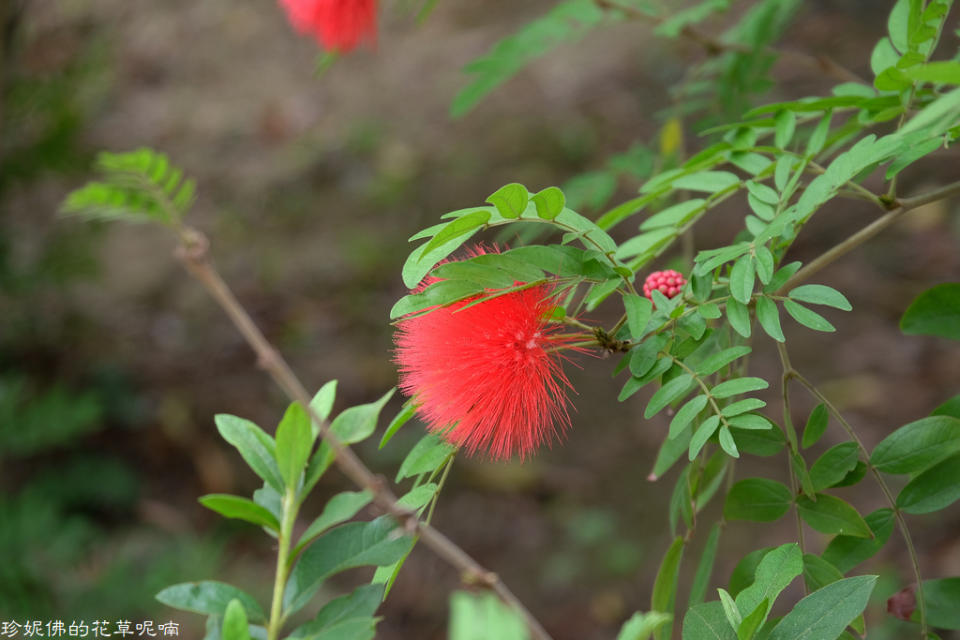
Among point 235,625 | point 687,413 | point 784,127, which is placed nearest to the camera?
point 235,625

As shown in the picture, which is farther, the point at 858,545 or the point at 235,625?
the point at 858,545

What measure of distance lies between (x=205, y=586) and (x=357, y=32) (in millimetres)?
981

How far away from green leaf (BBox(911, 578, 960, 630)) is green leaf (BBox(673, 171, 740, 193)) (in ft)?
1.12

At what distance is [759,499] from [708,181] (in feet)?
0.88

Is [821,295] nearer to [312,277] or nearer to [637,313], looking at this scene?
[637,313]

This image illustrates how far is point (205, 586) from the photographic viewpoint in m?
0.49

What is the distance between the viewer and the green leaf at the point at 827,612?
43 centimetres

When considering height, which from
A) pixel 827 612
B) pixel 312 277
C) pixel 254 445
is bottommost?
pixel 312 277

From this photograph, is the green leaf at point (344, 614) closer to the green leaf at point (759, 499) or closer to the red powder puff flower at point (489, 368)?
the red powder puff flower at point (489, 368)

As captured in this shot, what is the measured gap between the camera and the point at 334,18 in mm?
1196

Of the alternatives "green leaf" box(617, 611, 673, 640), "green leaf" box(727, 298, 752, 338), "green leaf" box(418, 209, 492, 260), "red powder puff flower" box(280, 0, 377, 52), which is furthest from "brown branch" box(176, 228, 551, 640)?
"red powder puff flower" box(280, 0, 377, 52)

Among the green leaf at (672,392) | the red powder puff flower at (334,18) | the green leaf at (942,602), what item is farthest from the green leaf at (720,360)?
the red powder puff flower at (334,18)

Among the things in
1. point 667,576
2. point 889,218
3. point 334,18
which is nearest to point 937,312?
point 889,218

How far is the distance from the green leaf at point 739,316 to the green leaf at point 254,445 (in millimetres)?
320
